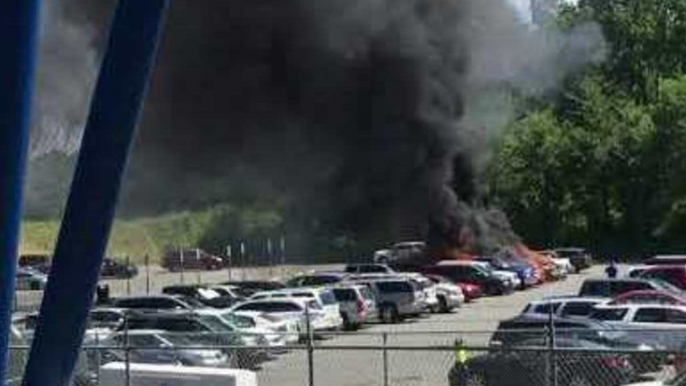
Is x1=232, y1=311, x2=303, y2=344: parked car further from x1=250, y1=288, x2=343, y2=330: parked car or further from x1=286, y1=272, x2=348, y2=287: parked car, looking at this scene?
x1=286, y1=272, x2=348, y2=287: parked car

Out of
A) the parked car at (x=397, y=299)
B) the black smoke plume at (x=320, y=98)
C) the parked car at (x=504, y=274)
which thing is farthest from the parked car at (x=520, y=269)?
the parked car at (x=397, y=299)

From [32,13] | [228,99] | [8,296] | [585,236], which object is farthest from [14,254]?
→ [585,236]

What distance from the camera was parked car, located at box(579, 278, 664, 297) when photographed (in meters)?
30.3

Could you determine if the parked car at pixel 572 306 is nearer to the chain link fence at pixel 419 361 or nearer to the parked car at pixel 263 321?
the parked car at pixel 263 321

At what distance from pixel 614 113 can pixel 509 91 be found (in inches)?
422

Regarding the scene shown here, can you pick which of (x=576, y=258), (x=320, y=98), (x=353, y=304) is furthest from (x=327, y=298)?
(x=576, y=258)

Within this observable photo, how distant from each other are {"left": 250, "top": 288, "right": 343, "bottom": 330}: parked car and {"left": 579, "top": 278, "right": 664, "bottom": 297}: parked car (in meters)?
5.48

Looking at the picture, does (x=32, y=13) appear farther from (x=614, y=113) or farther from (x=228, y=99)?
(x=614, y=113)

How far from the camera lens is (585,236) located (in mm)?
74562

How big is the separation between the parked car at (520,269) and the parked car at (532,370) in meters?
33.0

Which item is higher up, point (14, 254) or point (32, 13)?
point (32, 13)

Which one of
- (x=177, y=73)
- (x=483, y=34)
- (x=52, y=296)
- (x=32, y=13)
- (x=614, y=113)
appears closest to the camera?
(x=32, y=13)

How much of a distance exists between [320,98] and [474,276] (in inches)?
504

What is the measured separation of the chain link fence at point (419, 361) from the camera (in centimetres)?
1302
